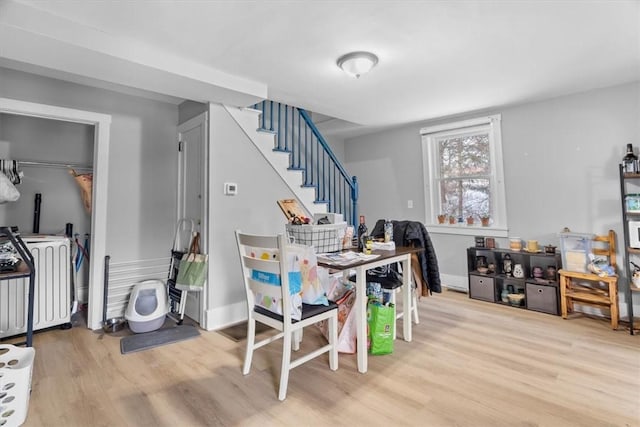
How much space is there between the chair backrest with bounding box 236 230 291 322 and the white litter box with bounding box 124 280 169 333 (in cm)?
136

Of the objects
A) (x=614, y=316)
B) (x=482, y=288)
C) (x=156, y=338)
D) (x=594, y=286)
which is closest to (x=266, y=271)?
(x=156, y=338)

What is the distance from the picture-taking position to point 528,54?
2455 millimetres

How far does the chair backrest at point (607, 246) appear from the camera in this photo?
3076mm

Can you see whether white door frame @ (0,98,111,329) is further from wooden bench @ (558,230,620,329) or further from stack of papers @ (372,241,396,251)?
wooden bench @ (558,230,620,329)

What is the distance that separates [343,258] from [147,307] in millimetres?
2002

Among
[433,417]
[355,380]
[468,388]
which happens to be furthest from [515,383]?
[355,380]

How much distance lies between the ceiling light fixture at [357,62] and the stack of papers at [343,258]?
150cm

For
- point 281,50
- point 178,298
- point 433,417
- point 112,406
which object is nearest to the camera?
point 433,417

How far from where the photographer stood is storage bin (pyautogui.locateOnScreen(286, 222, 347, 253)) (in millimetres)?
2262

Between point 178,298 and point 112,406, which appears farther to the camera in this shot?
point 178,298

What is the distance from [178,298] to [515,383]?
2.89 meters

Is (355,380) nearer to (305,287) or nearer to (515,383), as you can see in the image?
(305,287)

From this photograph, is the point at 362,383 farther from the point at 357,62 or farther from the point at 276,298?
the point at 357,62

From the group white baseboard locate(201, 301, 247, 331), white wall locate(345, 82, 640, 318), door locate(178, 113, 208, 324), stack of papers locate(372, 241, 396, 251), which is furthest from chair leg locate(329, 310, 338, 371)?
white wall locate(345, 82, 640, 318)
